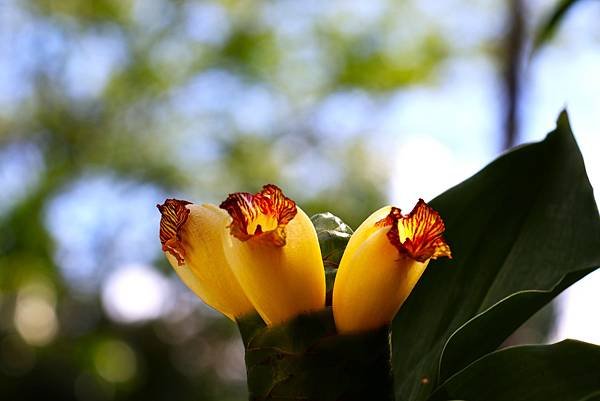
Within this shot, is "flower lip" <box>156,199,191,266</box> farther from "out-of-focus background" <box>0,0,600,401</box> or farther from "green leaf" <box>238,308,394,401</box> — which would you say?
"out-of-focus background" <box>0,0,600,401</box>

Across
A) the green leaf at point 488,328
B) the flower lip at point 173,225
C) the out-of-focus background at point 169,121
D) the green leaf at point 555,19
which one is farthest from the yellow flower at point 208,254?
the out-of-focus background at point 169,121

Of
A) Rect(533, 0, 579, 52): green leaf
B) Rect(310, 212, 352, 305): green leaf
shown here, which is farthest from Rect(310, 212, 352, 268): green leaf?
Rect(533, 0, 579, 52): green leaf

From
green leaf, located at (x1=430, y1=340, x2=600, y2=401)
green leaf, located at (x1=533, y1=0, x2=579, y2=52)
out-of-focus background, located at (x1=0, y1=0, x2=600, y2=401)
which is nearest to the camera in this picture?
green leaf, located at (x1=430, y1=340, x2=600, y2=401)

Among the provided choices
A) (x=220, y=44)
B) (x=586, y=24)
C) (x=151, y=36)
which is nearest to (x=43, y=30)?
(x=151, y=36)

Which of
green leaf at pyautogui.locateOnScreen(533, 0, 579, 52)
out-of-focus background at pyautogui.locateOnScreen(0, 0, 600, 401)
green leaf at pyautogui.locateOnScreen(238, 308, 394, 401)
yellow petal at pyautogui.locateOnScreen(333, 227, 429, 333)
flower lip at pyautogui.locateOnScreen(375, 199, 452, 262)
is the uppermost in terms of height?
out-of-focus background at pyautogui.locateOnScreen(0, 0, 600, 401)

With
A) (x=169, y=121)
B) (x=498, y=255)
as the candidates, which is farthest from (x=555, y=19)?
(x=169, y=121)

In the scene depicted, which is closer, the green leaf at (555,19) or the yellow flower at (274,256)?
the yellow flower at (274,256)

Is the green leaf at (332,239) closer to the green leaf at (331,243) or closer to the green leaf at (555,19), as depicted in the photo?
the green leaf at (331,243)

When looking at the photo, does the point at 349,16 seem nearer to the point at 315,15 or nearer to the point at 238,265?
the point at 315,15
